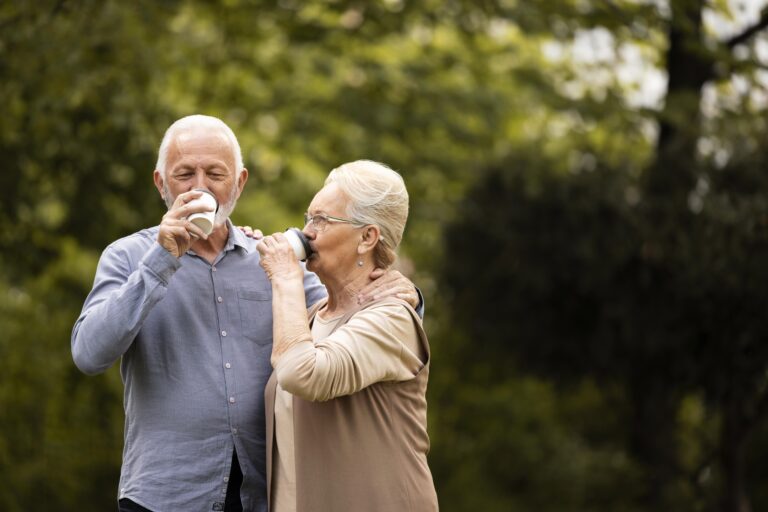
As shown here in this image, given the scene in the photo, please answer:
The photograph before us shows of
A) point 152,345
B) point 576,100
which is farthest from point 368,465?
point 576,100

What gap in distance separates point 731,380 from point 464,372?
2.39m

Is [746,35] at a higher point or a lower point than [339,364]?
higher

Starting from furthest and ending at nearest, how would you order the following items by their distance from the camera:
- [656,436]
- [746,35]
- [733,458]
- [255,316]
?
[656,436] → [733,458] → [746,35] → [255,316]

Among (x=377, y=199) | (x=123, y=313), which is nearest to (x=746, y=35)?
(x=377, y=199)

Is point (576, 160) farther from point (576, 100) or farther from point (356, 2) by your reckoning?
point (356, 2)

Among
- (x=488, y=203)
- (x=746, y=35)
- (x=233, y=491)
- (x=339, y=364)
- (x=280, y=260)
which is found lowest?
(x=233, y=491)

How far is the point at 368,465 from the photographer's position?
2795 millimetres

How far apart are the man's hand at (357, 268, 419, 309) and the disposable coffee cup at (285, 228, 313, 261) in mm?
186

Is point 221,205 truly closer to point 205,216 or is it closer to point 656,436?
point 205,216

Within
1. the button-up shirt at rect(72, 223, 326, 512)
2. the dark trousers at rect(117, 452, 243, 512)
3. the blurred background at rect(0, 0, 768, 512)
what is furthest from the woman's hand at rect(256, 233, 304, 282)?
the blurred background at rect(0, 0, 768, 512)

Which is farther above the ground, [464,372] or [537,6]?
[537,6]

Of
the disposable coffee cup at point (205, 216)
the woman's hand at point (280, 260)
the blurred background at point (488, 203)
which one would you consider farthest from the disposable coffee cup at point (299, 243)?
the blurred background at point (488, 203)

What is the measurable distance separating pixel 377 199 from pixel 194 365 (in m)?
0.69

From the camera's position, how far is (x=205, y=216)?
2789 mm
